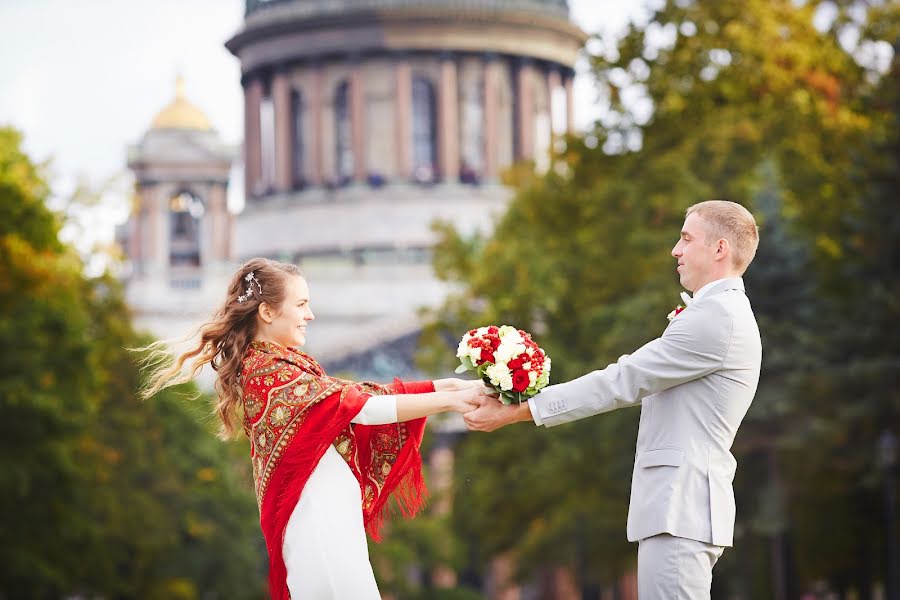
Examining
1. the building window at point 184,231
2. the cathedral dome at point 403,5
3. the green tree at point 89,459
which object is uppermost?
the cathedral dome at point 403,5

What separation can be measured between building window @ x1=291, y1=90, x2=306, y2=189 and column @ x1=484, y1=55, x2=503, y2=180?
830 cm

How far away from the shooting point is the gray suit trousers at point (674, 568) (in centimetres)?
912

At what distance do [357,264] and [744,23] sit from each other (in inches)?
1790

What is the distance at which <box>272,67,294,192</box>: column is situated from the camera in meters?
91.7

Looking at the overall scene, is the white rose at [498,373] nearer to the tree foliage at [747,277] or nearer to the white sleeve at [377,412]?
the white sleeve at [377,412]

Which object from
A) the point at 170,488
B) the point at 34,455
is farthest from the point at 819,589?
the point at 34,455

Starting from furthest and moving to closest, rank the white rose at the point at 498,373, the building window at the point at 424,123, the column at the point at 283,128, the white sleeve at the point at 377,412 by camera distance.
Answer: the building window at the point at 424,123, the column at the point at 283,128, the white rose at the point at 498,373, the white sleeve at the point at 377,412

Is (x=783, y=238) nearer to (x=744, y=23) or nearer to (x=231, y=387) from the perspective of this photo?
(x=744, y=23)

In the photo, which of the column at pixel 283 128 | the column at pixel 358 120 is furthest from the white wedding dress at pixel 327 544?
the column at pixel 283 128

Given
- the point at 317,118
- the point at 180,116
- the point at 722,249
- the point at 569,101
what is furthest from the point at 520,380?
the point at 569,101

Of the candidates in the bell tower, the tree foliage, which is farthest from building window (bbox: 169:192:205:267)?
the tree foliage

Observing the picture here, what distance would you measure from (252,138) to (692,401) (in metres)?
84.5

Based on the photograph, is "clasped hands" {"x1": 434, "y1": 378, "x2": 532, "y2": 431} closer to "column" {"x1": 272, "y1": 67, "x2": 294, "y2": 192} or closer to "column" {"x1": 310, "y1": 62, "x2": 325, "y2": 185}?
"column" {"x1": 310, "y1": 62, "x2": 325, "y2": 185}

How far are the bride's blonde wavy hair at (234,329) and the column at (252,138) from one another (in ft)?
272
